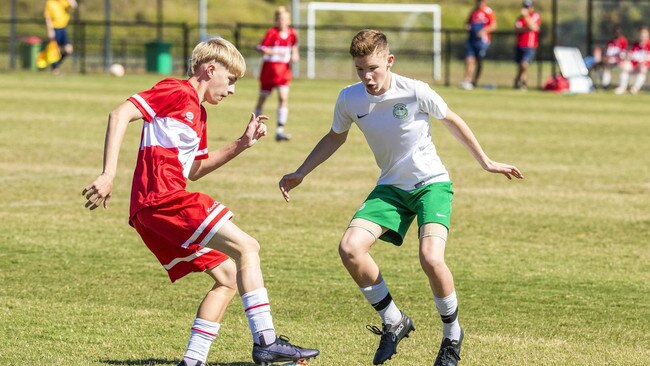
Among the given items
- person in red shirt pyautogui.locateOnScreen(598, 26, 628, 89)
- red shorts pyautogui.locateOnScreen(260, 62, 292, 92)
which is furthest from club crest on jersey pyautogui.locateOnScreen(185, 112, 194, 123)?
person in red shirt pyautogui.locateOnScreen(598, 26, 628, 89)

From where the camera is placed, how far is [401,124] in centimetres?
694

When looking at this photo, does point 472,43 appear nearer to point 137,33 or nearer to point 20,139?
point 20,139

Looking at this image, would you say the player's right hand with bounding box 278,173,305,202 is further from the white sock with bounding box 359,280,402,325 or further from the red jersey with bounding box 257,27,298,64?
the red jersey with bounding box 257,27,298,64

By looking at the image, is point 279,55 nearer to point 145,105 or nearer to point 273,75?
point 273,75

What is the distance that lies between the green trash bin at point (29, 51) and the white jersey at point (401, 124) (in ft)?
111

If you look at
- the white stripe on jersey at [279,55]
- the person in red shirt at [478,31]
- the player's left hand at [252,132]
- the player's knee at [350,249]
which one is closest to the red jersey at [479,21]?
the person in red shirt at [478,31]

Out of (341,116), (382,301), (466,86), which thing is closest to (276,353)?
(382,301)

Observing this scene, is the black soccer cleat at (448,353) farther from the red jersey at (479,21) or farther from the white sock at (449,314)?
the red jersey at (479,21)

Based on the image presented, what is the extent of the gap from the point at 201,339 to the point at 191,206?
695 mm

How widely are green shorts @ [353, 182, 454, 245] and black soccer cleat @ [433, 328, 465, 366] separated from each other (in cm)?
65

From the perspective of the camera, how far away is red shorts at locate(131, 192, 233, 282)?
600 centimetres

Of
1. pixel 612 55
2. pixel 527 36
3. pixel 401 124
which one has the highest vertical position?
pixel 401 124

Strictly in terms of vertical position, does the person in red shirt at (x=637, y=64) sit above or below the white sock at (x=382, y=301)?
below

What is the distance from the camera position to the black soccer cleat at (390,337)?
6.58 metres
